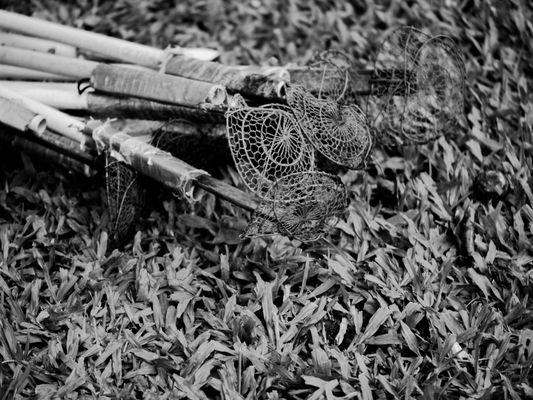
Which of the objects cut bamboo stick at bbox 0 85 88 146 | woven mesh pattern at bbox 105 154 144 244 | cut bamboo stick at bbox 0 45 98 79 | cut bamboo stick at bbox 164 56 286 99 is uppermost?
cut bamboo stick at bbox 164 56 286 99

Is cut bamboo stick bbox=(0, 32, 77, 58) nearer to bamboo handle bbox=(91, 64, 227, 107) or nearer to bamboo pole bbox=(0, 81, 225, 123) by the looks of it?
bamboo pole bbox=(0, 81, 225, 123)

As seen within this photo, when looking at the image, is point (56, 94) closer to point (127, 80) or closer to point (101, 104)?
point (101, 104)

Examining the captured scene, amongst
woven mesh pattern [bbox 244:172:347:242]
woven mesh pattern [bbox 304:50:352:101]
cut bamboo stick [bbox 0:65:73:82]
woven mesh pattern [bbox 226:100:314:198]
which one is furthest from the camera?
cut bamboo stick [bbox 0:65:73:82]

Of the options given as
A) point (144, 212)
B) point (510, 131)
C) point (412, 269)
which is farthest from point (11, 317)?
point (510, 131)

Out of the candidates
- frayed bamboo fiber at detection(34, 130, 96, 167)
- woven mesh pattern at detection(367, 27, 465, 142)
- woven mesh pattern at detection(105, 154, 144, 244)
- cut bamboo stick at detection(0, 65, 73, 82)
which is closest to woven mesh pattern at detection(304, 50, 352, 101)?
woven mesh pattern at detection(367, 27, 465, 142)

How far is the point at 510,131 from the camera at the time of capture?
323cm

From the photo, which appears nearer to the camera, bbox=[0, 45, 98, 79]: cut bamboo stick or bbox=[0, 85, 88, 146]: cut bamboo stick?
bbox=[0, 85, 88, 146]: cut bamboo stick

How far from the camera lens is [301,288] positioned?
8.37ft

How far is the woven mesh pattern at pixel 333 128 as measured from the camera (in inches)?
95.9

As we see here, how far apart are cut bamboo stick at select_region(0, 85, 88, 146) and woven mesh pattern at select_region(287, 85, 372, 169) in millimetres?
1108

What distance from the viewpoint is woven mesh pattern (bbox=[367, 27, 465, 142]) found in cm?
288

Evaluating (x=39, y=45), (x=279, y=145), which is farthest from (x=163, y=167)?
(x=39, y=45)

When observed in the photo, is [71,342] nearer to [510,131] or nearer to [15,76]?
[15,76]

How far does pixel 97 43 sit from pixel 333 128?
150 centimetres
